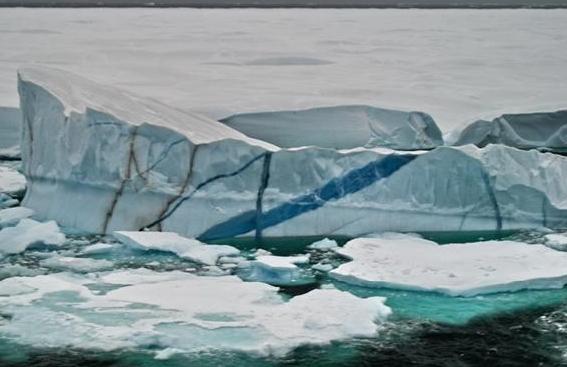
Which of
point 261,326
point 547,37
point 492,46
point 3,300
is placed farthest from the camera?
point 547,37

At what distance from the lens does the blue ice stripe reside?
481 centimetres

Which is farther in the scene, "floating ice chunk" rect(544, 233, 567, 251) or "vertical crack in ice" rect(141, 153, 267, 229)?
"vertical crack in ice" rect(141, 153, 267, 229)

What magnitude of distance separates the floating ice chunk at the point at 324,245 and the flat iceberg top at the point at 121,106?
0.69m

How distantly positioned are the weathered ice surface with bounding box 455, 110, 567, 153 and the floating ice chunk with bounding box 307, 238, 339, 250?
312 centimetres

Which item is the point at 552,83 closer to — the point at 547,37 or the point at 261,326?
the point at 547,37

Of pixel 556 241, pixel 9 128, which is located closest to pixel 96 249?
pixel 556 241

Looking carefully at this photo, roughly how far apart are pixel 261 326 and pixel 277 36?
11.9 meters

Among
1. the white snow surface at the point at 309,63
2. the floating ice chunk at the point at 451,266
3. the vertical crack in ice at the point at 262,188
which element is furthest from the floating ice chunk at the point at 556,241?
the white snow surface at the point at 309,63

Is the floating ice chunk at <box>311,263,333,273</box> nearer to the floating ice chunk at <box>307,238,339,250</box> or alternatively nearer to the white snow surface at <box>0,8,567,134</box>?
the floating ice chunk at <box>307,238,339,250</box>

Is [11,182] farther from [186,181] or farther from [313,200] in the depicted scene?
[313,200]

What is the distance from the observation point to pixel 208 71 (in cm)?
1037

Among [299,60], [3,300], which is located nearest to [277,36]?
[299,60]

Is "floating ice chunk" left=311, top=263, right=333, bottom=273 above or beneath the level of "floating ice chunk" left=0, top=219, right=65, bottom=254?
above

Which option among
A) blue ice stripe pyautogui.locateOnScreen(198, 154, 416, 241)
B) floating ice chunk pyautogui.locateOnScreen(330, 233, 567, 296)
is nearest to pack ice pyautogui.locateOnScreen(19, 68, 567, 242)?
blue ice stripe pyautogui.locateOnScreen(198, 154, 416, 241)
